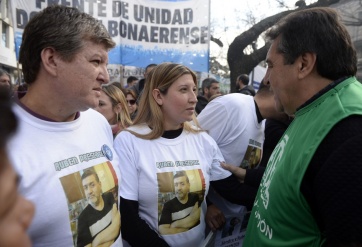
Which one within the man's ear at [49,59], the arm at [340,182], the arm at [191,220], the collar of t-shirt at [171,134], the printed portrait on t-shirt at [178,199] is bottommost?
the arm at [191,220]

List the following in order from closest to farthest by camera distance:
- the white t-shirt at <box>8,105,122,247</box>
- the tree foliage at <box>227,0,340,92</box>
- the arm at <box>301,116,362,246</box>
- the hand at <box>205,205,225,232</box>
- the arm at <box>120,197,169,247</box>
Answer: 1. the arm at <box>301,116,362,246</box>
2. the white t-shirt at <box>8,105,122,247</box>
3. the arm at <box>120,197,169,247</box>
4. the hand at <box>205,205,225,232</box>
5. the tree foliage at <box>227,0,340,92</box>

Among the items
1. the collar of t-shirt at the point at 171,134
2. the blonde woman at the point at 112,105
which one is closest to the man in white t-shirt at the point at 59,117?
the collar of t-shirt at the point at 171,134

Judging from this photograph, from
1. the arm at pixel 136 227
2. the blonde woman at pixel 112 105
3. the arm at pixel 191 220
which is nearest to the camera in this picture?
the arm at pixel 136 227

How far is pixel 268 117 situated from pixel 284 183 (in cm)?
153

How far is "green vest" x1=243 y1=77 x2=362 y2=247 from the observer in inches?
48.4

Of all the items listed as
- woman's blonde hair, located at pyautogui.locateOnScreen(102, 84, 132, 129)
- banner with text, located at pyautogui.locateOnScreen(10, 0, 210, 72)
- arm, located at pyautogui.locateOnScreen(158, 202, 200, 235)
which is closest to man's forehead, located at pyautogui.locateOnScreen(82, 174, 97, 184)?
arm, located at pyautogui.locateOnScreen(158, 202, 200, 235)

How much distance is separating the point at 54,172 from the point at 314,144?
98 centimetres

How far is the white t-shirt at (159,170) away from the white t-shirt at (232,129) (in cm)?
43

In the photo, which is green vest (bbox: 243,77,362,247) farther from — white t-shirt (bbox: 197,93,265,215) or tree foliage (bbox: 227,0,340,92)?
tree foliage (bbox: 227,0,340,92)

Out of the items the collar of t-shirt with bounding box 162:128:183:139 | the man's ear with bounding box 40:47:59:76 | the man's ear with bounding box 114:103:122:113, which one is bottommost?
the man's ear with bounding box 114:103:122:113

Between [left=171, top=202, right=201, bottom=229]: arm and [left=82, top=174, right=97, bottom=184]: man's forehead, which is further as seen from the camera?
[left=171, top=202, right=201, bottom=229]: arm

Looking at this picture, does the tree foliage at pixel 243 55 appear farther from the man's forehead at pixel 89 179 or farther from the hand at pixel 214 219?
the man's forehead at pixel 89 179

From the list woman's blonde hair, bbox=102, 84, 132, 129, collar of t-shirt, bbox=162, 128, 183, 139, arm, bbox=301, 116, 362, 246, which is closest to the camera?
arm, bbox=301, 116, 362, 246

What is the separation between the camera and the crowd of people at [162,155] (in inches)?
46.9
